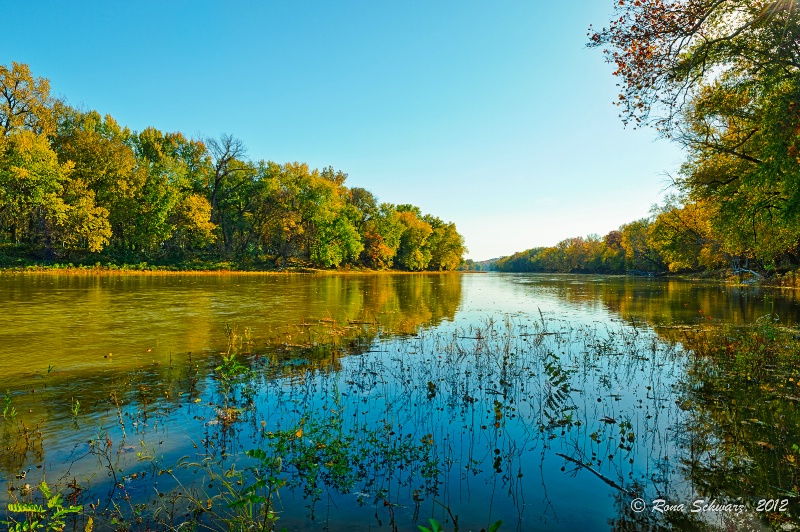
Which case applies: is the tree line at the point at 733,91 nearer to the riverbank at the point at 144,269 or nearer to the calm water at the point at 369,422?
the calm water at the point at 369,422

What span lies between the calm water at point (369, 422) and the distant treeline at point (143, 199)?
4408cm

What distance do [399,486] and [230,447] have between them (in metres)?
2.75

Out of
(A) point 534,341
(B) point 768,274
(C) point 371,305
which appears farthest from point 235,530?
(B) point 768,274

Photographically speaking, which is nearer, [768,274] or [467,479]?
[467,479]

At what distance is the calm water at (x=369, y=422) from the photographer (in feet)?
17.0

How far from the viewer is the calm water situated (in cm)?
520

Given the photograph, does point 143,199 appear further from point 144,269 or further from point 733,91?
point 733,91

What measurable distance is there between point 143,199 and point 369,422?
66869 millimetres

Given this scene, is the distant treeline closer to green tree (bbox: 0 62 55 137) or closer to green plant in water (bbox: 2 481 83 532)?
green tree (bbox: 0 62 55 137)

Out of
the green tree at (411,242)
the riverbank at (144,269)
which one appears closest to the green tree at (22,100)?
the riverbank at (144,269)

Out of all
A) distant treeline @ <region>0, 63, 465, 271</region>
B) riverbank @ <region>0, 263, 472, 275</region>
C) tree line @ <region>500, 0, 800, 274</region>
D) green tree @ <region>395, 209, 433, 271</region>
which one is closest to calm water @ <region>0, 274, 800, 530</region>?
tree line @ <region>500, 0, 800, 274</region>

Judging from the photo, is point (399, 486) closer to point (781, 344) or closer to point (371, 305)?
point (781, 344)

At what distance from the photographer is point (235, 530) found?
430cm

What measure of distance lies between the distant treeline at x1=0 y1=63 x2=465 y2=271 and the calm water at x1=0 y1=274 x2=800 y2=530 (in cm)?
4408
